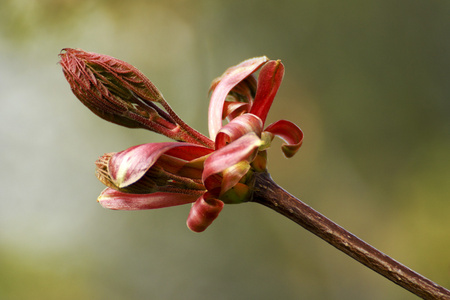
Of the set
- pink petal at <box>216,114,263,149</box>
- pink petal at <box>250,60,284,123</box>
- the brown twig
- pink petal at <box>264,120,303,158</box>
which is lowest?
the brown twig

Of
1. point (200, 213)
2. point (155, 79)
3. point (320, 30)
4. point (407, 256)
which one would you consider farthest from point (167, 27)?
point (200, 213)

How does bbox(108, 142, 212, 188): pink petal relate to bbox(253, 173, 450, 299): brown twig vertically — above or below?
below

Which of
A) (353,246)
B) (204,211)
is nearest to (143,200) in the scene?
(204,211)

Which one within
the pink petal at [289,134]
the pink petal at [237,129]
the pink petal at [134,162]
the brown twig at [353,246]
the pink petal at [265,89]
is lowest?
the pink petal at [134,162]

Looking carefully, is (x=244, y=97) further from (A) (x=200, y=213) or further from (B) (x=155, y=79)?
(B) (x=155, y=79)
